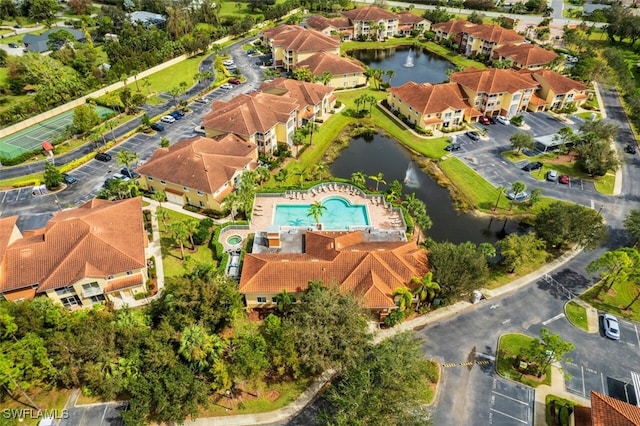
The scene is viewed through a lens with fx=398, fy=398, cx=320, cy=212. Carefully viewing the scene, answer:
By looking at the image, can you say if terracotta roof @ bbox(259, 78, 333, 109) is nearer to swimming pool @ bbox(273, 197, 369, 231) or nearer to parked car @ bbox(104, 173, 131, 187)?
swimming pool @ bbox(273, 197, 369, 231)

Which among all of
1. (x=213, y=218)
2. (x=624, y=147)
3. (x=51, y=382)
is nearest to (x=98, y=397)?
(x=51, y=382)

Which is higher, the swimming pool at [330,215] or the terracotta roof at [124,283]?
the terracotta roof at [124,283]

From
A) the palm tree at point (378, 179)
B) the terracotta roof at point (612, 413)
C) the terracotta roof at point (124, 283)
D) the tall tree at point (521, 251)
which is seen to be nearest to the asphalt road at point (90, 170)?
the terracotta roof at point (124, 283)

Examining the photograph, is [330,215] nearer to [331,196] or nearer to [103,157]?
[331,196]

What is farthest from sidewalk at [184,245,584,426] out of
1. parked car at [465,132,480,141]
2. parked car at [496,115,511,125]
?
parked car at [496,115,511,125]

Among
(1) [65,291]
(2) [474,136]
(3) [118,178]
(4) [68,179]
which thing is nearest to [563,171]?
(2) [474,136]

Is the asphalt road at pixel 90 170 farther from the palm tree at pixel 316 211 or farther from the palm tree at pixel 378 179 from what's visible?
the palm tree at pixel 378 179
